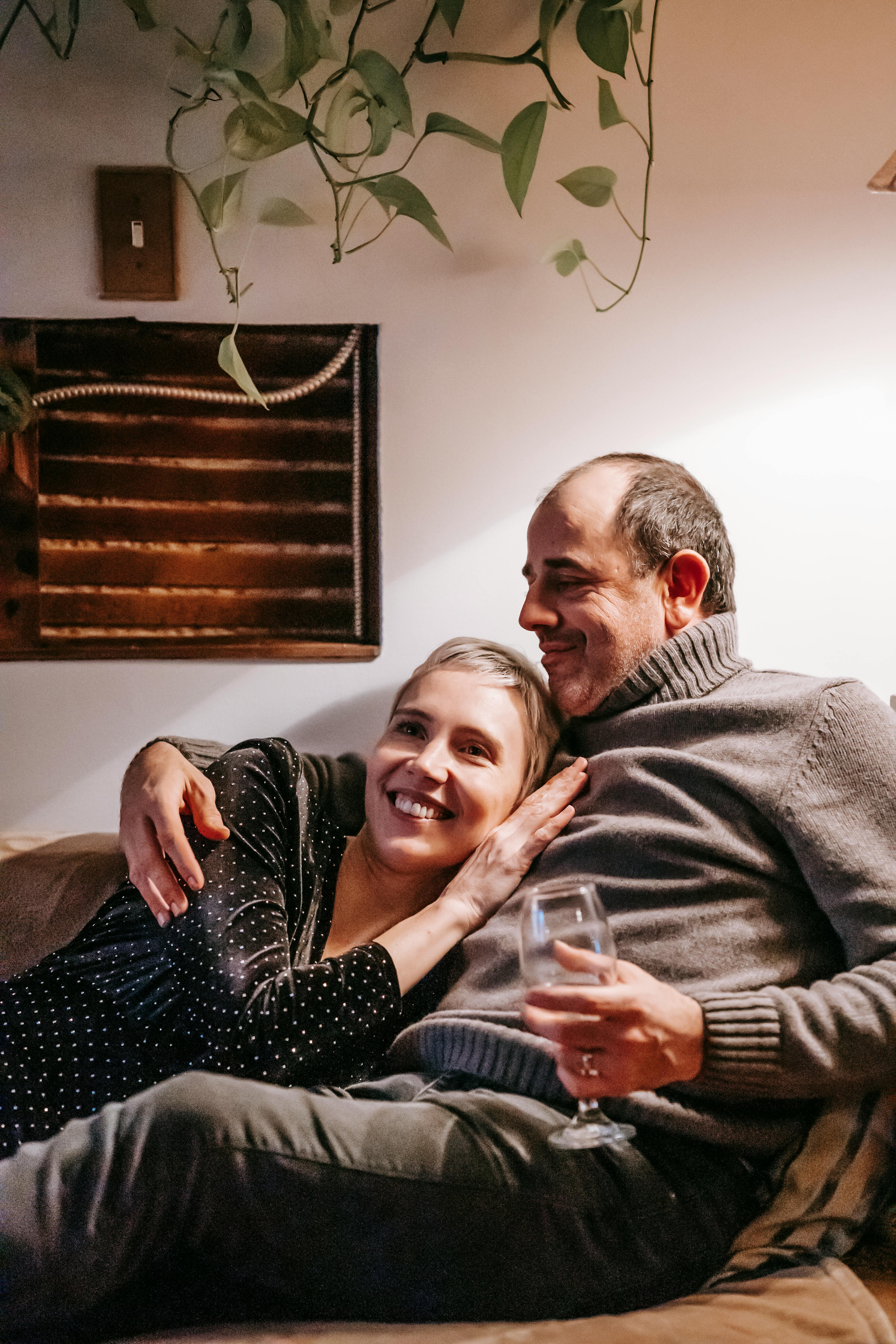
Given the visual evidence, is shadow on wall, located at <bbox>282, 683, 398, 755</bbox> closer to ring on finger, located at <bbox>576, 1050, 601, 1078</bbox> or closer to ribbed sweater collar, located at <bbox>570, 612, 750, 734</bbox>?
ribbed sweater collar, located at <bbox>570, 612, 750, 734</bbox>

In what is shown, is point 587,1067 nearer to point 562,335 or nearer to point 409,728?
point 409,728

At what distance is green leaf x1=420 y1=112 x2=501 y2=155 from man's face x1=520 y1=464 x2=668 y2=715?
2.07ft

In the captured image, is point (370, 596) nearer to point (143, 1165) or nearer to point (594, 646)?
point (594, 646)

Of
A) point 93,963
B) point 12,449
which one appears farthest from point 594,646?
point 12,449

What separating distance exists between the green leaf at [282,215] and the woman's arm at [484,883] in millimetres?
1129

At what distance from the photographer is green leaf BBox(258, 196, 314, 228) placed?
5.79 ft

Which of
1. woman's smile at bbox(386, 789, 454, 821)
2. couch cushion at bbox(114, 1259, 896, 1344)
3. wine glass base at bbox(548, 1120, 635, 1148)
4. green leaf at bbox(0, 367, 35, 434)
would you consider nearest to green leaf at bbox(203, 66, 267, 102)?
green leaf at bbox(0, 367, 35, 434)

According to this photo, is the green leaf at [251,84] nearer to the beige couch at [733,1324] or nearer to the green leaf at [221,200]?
the green leaf at [221,200]

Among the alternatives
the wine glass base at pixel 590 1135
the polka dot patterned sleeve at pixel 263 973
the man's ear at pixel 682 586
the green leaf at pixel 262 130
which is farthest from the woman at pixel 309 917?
the green leaf at pixel 262 130

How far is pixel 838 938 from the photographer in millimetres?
1206

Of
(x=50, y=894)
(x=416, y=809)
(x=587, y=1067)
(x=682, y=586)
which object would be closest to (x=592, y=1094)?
(x=587, y=1067)

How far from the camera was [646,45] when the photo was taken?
5.93ft

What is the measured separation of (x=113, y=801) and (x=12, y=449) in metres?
0.68

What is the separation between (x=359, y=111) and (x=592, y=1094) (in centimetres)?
161
